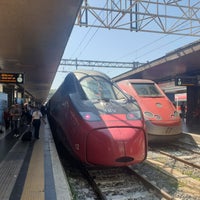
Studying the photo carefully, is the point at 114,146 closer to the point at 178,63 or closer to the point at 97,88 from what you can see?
the point at 97,88

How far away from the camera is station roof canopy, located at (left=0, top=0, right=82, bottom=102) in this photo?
7328 millimetres

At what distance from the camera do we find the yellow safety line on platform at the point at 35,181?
4.58 meters

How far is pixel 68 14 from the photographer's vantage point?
7.87m

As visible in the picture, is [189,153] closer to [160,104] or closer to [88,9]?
[160,104]

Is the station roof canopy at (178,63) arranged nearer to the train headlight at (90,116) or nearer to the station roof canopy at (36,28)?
the station roof canopy at (36,28)

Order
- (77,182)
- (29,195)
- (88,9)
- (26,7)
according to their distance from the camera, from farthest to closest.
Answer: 1. (88,9)
2. (26,7)
3. (77,182)
4. (29,195)

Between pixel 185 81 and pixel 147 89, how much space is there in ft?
21.3

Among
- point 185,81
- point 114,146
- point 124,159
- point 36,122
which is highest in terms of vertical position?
point 185,81

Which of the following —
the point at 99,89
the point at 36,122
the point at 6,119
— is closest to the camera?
the point at 99,89

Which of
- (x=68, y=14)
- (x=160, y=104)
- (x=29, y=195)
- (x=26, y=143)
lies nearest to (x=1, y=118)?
(x=26, y=143)

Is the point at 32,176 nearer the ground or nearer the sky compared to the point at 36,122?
nearer the ground

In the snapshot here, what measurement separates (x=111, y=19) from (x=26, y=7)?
761 cm

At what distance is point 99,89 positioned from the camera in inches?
314

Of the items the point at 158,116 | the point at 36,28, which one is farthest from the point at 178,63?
the point at 36,28
